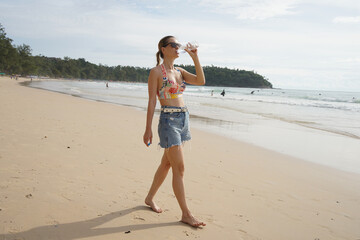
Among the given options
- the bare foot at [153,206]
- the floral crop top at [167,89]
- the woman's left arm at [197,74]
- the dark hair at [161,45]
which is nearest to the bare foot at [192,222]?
the bare foot at [153,206]

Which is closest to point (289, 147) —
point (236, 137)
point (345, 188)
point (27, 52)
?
point (236, 137)

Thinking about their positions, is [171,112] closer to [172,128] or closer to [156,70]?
[172,128]

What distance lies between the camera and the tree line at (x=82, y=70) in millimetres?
78869

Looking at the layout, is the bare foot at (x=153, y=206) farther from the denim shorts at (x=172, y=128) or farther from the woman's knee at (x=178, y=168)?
the denim shorts at (x=172, y=128)

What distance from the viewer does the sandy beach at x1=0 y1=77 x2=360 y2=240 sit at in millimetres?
2805

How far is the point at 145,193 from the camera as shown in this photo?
12.3 feet

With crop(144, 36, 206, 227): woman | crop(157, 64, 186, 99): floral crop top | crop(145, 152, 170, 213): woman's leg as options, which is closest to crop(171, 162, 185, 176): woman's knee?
crop(144, 36, 206, 227): woman

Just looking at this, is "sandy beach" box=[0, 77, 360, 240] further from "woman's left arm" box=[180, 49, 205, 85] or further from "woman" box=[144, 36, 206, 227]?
"woman's left arm" box=[180, 49, 205, 85]

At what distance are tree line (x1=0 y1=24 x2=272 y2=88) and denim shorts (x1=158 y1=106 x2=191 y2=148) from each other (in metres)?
85.1

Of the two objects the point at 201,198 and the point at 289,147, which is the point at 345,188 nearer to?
the point at 201,198

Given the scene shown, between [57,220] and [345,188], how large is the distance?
14.7 ft

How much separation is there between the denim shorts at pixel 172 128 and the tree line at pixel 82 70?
8515 cm

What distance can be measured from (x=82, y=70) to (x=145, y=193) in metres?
175

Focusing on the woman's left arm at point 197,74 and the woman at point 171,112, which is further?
the woman's left arm at point 197,74
